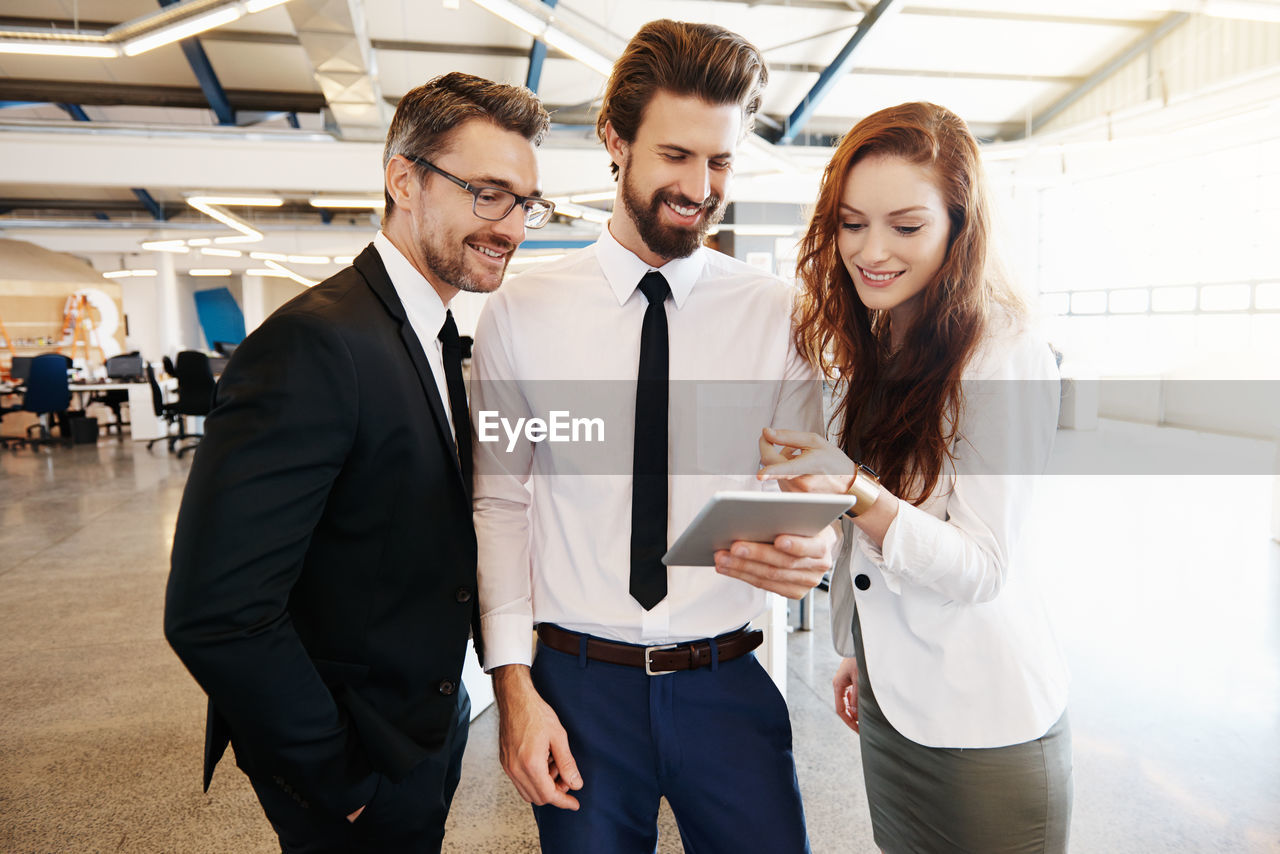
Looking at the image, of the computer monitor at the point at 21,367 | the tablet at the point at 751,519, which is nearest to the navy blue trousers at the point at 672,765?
the tablet at the point at 751,519

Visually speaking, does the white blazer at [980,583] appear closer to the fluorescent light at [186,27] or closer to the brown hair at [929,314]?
the brown hair at [929,314]

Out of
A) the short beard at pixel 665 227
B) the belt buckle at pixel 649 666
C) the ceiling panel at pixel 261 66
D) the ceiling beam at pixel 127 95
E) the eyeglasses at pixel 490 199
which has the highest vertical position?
the ceiling panel at pixel 261 66

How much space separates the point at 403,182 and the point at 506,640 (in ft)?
2.97

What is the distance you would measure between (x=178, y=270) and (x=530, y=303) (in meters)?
23.8

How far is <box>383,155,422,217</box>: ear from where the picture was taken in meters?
1.51

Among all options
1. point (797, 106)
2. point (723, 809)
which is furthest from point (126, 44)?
point (797, 106)

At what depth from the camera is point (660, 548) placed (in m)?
1.40

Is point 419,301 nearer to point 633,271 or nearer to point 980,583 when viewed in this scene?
point 633,271

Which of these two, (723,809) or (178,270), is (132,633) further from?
(178,270)

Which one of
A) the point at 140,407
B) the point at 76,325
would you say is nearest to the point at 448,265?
the point at 140,407

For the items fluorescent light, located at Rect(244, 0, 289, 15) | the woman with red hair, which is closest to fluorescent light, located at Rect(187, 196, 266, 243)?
fluorescent light, located at Rect(244, 0, 289, 15)

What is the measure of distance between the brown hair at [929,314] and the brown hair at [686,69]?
23cm

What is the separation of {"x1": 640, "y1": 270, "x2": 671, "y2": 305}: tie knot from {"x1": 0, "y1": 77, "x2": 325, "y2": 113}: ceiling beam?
40.9 ft

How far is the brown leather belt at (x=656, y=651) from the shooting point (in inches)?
53.9
